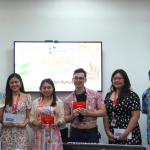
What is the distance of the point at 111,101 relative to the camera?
7.72 feet

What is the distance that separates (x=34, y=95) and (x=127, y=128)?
1772 mm

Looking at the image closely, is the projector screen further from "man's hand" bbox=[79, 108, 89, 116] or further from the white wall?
"man's hand" bbox=[79, 108, 89, 116]

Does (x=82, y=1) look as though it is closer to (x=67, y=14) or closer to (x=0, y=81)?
(x=67, y=14)

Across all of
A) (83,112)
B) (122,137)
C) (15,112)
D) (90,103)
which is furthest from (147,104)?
(15,112)

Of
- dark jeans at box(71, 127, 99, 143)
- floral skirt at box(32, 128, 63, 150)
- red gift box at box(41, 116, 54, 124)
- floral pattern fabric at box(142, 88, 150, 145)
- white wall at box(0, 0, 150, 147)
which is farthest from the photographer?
white wall at box(0, 0, 150, 147)

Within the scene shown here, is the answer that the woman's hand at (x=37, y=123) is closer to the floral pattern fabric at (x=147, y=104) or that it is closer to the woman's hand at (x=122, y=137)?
the woman's hand at (x=122, y=137)

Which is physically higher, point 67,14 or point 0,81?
point 67,14

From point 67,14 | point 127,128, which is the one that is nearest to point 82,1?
point 67,14

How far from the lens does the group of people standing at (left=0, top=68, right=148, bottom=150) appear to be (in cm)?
221

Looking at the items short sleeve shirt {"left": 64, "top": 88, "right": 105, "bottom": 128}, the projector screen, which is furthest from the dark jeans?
the projector screen

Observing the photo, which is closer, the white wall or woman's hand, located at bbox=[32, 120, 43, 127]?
woman's hand, located at bbox=[32, 120, 43, 127]

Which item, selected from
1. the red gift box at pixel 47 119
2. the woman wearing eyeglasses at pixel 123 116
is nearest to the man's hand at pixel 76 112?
the red gift box at pixel 47 119

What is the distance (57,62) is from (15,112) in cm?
122

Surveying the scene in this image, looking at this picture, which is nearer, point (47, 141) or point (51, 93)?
point (47, 141)
